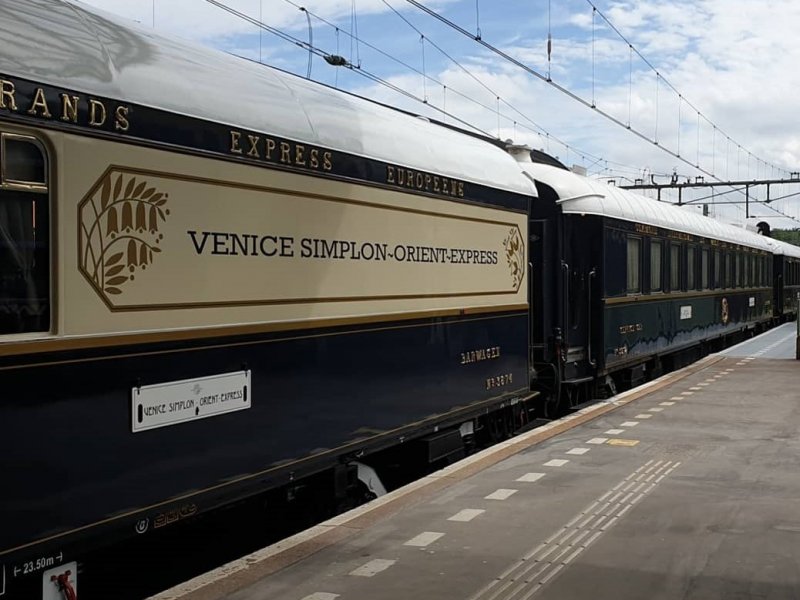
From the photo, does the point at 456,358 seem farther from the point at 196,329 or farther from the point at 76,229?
the point at 76,229

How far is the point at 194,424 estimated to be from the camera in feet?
14.9

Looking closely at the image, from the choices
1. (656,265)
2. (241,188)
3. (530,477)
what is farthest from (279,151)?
(656,265)

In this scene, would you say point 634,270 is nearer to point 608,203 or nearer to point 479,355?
point 608,203

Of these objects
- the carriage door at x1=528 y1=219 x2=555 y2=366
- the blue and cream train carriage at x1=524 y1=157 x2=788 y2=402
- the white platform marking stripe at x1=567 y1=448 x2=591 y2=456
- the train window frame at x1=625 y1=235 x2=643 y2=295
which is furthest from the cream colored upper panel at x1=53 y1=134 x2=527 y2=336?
the train window frame at x1=625 y1=235 x2=643 y2=295

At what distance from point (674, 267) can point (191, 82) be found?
12626mm

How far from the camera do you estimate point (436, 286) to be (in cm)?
712

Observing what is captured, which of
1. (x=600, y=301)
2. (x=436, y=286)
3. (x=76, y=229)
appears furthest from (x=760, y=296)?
(x=76, y=229)

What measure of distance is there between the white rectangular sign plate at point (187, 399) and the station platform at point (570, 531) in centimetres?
89

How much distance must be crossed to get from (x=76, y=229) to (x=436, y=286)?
3.67 metres

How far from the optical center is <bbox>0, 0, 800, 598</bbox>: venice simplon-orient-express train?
12.1 ft

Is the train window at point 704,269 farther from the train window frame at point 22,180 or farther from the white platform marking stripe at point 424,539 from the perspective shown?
the train window frame at point 22,180

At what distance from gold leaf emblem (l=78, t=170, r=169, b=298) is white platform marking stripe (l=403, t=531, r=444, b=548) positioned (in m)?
2.43

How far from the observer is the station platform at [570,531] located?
4762mm

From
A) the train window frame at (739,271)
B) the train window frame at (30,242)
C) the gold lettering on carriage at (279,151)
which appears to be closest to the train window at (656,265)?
the train window frame at (739,271)
